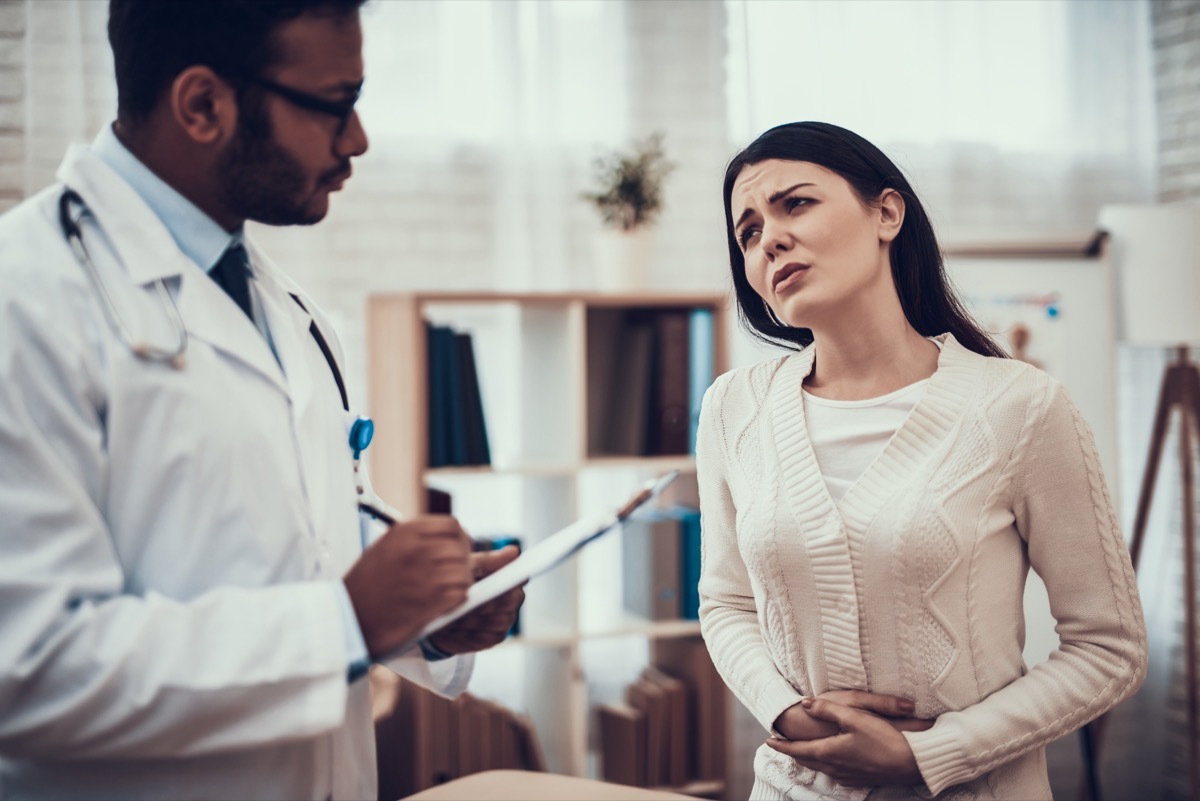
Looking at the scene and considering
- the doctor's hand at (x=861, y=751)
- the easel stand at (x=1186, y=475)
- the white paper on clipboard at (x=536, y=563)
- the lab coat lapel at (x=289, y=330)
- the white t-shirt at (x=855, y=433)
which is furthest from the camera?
the easel stand at (x=1186, y=475)

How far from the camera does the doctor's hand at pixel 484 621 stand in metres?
1.16

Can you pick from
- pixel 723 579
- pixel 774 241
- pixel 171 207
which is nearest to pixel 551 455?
pixel 723 579

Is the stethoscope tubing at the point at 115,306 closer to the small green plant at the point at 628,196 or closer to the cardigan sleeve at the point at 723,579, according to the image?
the cardigan sleeve at the point at 723,579

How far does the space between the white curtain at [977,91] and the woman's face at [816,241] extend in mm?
1940

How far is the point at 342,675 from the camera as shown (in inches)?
35.2

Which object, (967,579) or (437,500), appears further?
(437,500)

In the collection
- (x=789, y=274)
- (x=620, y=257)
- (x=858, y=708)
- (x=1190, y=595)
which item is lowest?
(x=1190, y=595)

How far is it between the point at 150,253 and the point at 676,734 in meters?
2.33

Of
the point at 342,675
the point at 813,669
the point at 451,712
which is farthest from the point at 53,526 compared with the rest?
the point at 451,712

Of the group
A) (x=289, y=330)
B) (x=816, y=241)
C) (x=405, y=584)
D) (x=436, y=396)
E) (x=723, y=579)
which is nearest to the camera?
(x=405, y=584)

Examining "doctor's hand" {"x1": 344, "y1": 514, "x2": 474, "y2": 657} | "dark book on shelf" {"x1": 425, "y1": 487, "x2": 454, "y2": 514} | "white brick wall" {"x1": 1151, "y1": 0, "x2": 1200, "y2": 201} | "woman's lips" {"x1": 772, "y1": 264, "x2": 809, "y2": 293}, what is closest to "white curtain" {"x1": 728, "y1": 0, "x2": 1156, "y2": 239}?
"white brick wall" {"x1": 1151, "y1": 0, "x2": 1200, "y2": 201}

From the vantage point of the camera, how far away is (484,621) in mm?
1183

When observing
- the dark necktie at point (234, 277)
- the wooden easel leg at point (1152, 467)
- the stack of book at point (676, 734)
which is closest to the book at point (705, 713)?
the stack of book at point (676, 734)

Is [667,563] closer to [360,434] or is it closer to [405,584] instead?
[360,434]
